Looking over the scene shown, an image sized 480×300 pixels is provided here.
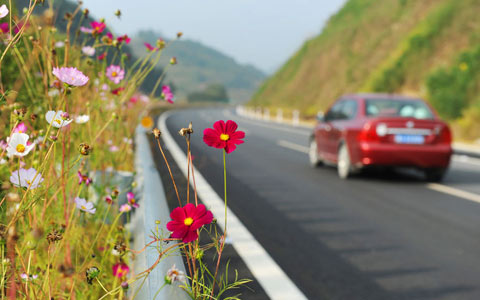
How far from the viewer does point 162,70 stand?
13.1ft

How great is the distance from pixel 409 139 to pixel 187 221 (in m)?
8.47

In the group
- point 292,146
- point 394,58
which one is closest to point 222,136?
point 292,146

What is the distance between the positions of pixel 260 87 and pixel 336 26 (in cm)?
2034

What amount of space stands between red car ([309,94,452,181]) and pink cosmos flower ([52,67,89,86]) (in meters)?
8.17

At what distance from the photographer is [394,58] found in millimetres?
36031

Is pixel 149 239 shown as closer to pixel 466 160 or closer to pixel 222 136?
pixel 222 136

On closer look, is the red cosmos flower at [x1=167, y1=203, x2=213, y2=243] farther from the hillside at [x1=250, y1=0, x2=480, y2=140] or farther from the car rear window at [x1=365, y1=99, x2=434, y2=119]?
the hillside at [x1=250, y1=0, x2=480, y2=140]

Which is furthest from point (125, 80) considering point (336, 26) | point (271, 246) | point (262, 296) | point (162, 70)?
point (336, 26)

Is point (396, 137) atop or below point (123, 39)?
below

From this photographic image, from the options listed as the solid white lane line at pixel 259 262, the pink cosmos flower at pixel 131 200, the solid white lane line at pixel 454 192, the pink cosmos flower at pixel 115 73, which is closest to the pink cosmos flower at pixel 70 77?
the solid white lane line at pixel 259 262

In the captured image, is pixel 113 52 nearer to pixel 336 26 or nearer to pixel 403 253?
pixel 403 253

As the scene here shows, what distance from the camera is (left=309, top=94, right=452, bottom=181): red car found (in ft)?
32.2

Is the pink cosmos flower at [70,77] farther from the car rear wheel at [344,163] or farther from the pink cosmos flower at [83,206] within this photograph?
the car rear wheel at [344,163]

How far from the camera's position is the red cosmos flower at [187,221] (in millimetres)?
1927
